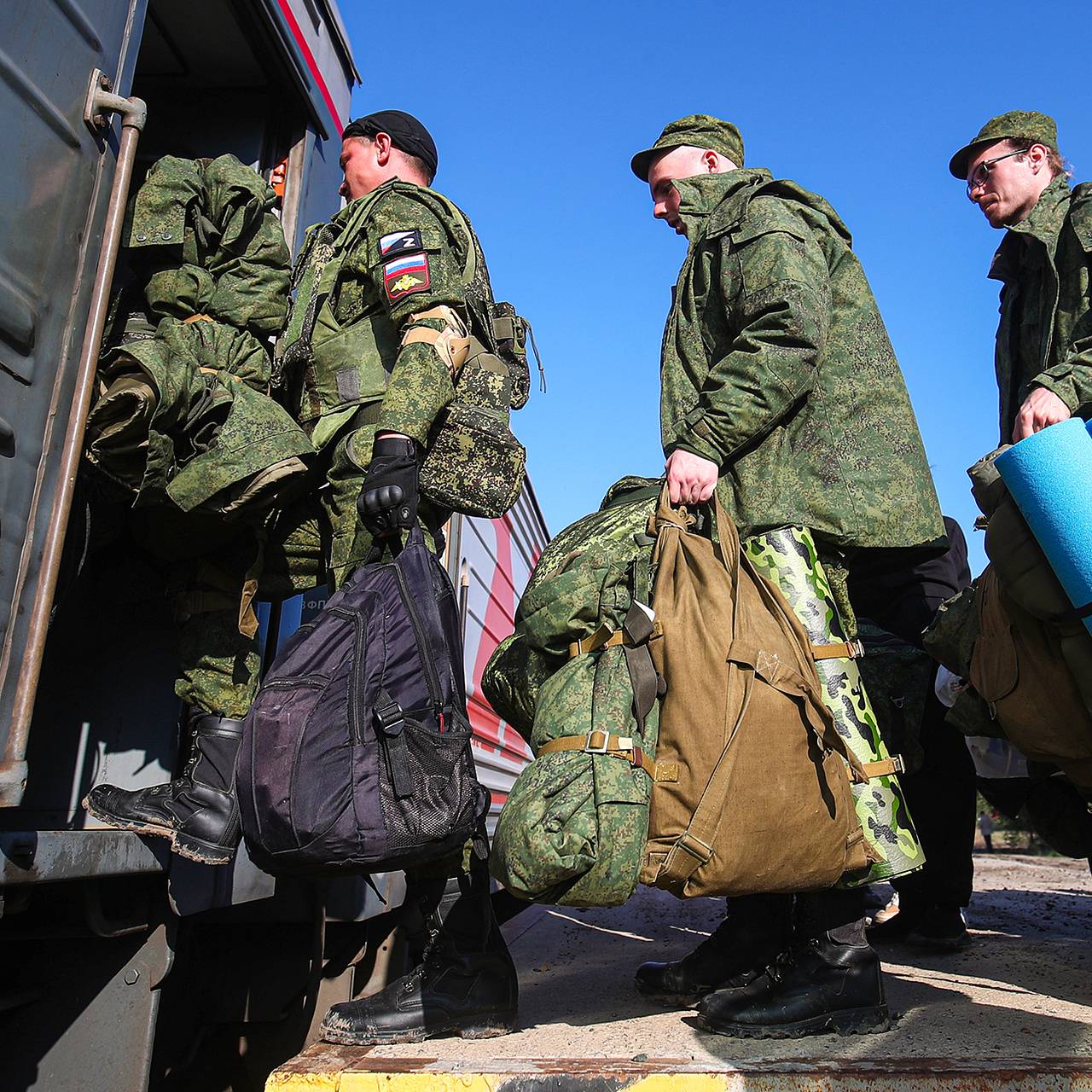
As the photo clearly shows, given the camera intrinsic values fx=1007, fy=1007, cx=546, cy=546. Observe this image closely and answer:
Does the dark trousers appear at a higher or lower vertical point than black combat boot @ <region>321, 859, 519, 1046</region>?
higher

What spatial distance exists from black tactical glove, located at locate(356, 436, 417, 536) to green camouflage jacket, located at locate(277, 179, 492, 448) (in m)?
0.16

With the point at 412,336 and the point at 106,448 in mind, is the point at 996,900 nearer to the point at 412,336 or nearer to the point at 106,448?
the point at 412,336

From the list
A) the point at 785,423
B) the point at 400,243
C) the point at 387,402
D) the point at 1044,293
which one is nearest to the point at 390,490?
the point at 387,402

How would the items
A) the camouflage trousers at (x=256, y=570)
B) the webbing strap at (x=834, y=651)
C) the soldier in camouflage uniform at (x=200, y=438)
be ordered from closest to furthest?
the soldier in camouflage uniform at (x=200, y=438) < the webbing strap at (x=834, y=651) < the camouflage trousers at (x=256, y=570)

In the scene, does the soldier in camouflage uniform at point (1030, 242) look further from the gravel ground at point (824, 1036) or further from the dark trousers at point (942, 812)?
the gravel ground at point (824, 1036)

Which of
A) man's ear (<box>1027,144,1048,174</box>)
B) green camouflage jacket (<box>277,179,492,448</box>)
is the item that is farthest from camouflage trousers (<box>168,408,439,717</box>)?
man's ear (<box>1027,144,1048,174</box>)

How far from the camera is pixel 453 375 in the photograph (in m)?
2.26

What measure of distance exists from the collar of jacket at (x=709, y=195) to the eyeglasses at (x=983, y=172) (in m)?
0.70

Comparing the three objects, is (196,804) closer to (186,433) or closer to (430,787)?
(430,787)

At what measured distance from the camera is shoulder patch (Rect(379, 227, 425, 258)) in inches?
89.1

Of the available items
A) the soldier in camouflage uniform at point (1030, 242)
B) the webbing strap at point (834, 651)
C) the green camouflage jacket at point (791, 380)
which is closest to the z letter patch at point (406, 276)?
the green camouflage jacket at point (791, 380)

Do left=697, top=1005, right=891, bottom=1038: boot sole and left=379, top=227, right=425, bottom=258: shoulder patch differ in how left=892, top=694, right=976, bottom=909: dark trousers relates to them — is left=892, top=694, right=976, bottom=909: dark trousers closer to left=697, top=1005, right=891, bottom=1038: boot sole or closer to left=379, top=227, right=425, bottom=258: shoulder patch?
left=697, top=1005, right=891, bottom=1038: boot sole

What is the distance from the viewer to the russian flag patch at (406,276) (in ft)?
7.32

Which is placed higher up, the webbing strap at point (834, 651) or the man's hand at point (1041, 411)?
the man's hand at point (1041, 411)
